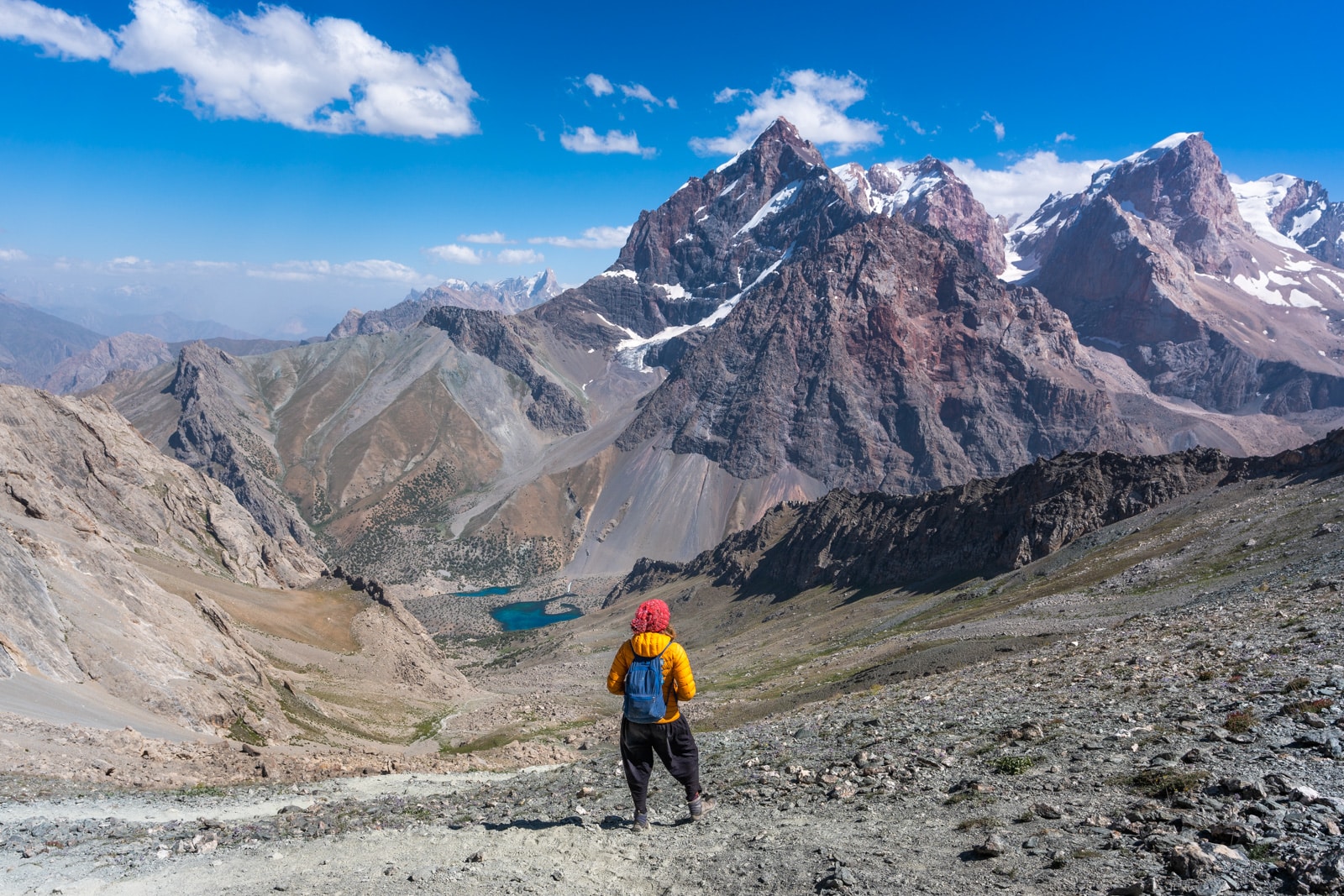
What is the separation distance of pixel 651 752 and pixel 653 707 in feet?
3.85

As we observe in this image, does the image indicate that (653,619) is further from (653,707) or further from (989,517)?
(989,517)

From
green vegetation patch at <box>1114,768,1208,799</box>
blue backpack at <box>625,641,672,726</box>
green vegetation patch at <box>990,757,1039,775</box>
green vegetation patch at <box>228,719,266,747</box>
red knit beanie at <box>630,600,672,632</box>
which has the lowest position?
green vegetation patch at <box>228,719,266,747</box>

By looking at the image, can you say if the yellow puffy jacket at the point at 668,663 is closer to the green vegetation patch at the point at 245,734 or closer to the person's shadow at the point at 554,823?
the person's shadow at the point at 554,823

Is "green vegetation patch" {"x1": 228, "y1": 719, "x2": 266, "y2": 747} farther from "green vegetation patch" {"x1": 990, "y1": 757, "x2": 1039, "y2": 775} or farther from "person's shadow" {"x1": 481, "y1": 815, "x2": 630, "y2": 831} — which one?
"green vegetation patch" {"x1": 990, "y1": 757, "x2": 1039, "y2": 775}

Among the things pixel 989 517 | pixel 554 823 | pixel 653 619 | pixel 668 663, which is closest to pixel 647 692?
pixel 668 663

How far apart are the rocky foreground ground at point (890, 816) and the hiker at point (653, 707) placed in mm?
892

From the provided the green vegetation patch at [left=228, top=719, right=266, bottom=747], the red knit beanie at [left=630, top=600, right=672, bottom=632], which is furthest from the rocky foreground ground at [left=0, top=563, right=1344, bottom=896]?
the green vegetation patch at [left=228, top=719, right=266, bottom=747]

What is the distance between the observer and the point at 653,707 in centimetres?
1444

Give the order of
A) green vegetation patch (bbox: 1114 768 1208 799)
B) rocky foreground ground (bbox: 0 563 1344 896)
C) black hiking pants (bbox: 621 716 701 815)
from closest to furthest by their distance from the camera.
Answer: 1. rocky foreground ground (bbox: 0 563 1344 896)
2. green vegetation patch (bbox: 1114 768 1208 799)
3. black hiking pants (bbox: 621 716 701 815)

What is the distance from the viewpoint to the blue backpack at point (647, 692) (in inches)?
570

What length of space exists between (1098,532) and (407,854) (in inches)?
3388

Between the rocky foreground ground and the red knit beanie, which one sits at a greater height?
the red knit beanie

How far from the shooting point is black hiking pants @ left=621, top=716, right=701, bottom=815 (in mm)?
14695

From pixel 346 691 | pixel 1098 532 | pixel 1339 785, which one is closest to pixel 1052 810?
pixel 1339 785
